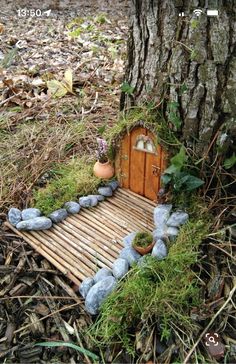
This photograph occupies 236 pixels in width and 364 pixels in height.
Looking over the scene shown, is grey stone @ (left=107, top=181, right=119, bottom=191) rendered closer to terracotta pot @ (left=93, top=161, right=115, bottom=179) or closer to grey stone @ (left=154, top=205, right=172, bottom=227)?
terracotta pot @ (left=93, top=161, right=115, bottom=179)

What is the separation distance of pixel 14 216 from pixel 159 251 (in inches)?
25.7

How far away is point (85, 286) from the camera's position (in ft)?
4.80

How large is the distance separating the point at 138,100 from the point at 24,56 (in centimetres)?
215

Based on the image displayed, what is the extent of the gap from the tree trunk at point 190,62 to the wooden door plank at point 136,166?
16 centimetres

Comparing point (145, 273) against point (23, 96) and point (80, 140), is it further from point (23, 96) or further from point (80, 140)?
point (23, 96)

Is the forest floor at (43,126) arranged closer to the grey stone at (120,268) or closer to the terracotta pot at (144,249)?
the grey stone at (120,268)

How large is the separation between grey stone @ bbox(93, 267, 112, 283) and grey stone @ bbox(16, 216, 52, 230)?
35 cm

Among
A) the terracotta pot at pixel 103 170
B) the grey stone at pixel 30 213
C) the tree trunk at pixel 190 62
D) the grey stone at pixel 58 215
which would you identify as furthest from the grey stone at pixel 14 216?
the tree trunk at pixel 190 62

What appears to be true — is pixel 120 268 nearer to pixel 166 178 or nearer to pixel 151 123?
pixel 166 178

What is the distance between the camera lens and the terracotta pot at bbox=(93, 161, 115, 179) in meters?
1.91

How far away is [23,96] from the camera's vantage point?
2.73 meters

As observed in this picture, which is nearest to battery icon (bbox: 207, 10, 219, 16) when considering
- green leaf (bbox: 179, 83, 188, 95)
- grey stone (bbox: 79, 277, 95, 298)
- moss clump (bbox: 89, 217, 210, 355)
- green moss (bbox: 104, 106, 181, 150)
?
green leaf (bbox: 179, 83, 188, 95)

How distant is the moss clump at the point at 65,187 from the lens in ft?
6.00

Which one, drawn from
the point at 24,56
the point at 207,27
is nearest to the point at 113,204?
the point at 207,27
